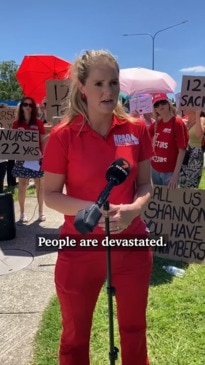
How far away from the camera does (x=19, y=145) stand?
511 centimetres

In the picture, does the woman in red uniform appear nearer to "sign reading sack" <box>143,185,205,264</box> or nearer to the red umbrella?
"sign reading sack" <box>143,185,205,264</box>

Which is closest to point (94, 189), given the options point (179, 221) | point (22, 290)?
point (22, 290)

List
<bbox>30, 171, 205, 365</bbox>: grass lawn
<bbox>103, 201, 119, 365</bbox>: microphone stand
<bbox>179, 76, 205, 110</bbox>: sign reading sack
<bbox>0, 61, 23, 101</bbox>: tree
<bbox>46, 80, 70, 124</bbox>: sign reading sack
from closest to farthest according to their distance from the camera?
<bbox>103, 201, 119, 365</bbox>: microphone stand, <bbox>30, 171, 205, 365</bbox>: grass lawn, <bbox>179, 76, 205, 110</bbox>: sign reading sack, <bbox>46, 80, 70, 124</bbox>: sign reading sack, <bbox>0, 61, 23, 101</bbox>: tree

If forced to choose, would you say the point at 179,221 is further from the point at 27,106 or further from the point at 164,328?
the point at 27,106

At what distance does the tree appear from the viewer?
203 ft

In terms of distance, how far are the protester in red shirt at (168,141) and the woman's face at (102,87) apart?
2853mm

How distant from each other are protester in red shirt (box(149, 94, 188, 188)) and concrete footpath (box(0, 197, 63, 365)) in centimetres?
166

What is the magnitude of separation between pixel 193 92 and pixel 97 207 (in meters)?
3.46

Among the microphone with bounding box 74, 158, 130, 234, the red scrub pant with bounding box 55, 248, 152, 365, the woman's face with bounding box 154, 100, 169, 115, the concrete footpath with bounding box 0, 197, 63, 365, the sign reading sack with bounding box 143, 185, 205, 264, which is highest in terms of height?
the woman's face with bounding box 154, 100, 169, 115

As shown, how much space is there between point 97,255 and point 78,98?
73 centimetres

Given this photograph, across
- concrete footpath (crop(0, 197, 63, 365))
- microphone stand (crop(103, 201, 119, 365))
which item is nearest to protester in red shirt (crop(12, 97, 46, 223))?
concrete footpath (crop(0, 197, 63, 365))

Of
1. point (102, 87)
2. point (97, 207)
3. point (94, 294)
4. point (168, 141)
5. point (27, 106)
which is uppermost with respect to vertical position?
point (102, 87)

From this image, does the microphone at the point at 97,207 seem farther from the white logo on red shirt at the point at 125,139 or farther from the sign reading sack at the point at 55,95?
the sign reading sack at the point at 55,95

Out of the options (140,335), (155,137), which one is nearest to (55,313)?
(140,335)
